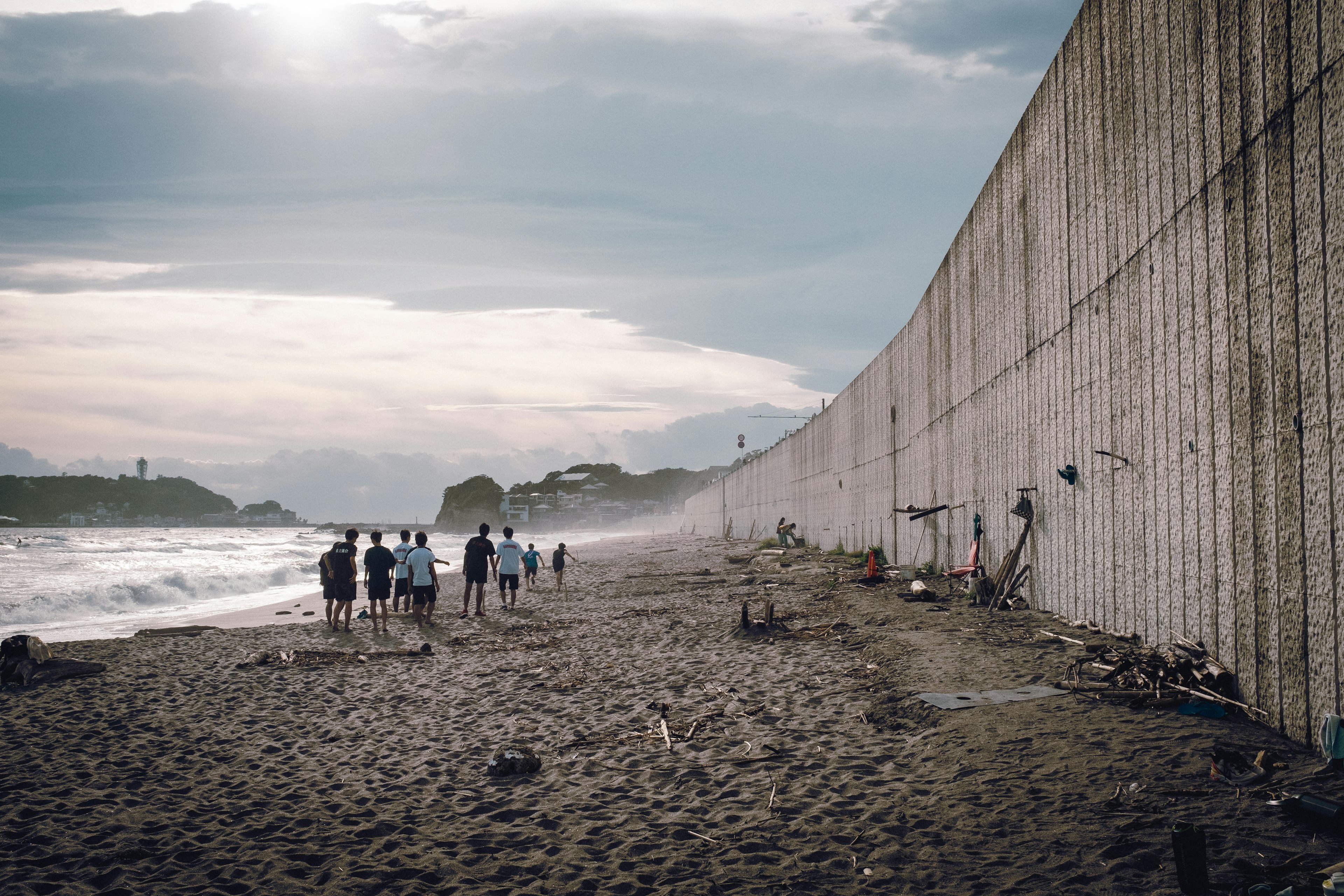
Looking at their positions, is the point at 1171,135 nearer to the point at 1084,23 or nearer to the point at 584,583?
the point at 1084,23

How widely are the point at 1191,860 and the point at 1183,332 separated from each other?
142 inches

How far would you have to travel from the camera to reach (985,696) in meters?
5.93

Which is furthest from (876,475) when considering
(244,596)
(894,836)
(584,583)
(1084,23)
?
(244,596)

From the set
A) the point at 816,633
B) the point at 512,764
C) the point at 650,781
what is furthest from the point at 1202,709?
the point at 816,633

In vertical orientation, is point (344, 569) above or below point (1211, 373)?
below

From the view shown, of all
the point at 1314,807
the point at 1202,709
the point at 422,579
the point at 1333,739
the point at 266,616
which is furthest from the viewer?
the point at 266,616

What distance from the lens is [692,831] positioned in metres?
4.30

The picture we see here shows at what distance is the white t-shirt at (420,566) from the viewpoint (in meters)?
13.4

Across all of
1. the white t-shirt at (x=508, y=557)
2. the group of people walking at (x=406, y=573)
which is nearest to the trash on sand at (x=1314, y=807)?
the group of people walking at (x=406, y=573)

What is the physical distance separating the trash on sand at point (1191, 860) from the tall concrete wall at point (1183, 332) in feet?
4.41

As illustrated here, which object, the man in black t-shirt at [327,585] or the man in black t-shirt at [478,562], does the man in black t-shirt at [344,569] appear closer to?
the man in black t-shirt at [327,585]

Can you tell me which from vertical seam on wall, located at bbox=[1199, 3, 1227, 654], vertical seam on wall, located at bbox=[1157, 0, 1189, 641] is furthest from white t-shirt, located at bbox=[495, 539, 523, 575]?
vertical seam on wall, located at bbox=[1199, 3, 1227, 654]

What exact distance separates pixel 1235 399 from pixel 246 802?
6.81 metres

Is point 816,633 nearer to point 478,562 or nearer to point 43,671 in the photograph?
point 478,562
